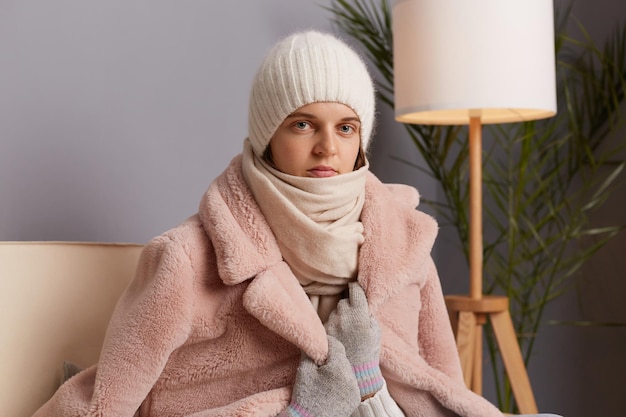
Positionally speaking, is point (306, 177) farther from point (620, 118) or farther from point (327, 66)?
point (620, 118)

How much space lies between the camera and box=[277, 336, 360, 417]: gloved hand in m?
1.14

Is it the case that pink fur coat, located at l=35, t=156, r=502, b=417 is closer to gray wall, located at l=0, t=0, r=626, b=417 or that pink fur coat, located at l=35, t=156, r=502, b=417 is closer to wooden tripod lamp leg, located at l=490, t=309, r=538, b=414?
gray wall, located at l=0, t=0, r=626, b=417

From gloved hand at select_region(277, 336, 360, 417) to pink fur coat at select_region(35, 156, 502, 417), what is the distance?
0.02 meters

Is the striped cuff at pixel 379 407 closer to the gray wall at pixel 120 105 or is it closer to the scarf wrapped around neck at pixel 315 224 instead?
the scarf wrapped around neck at pixel 315 224

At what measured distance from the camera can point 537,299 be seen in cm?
247

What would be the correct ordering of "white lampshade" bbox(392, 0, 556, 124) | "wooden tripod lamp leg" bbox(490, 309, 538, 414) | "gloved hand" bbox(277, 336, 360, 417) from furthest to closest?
"wooden tripod lamp leg" bbox(490, 309, 538, 414), "white lampshade" bbox(392, 0, 556, 124), "gloved hand" bbox(277, 336, 360, 417)

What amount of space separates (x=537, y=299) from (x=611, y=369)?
31cm

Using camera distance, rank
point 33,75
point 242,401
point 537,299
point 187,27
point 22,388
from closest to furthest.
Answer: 1. point 242,401
2. point 22,388
3. point 33,75
4. point 187,27
5. point 537,299

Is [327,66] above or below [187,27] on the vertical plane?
below

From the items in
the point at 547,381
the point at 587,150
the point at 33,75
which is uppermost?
the point at 33,75

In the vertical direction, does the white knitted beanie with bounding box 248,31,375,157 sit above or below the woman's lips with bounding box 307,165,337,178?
above

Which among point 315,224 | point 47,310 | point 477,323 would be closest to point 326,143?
point 315,224

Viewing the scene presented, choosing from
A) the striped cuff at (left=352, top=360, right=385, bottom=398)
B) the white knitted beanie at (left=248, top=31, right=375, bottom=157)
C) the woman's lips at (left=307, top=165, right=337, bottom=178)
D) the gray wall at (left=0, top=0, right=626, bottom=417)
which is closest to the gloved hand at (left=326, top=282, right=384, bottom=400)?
the striped cuff at (left=352, top=360, right=385, bottom=398)

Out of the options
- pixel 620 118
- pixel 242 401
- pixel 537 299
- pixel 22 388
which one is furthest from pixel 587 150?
pixel 22 388
